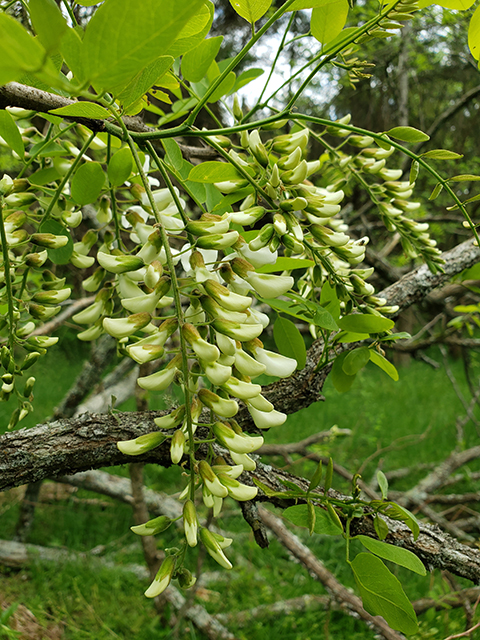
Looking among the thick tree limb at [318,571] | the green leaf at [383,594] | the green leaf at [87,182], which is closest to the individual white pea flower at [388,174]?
the green leaf at [87,182]

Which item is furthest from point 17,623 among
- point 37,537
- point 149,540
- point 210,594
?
point 37,537

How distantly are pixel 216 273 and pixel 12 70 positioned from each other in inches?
10.5

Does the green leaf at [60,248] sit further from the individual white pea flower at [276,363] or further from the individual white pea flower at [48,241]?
the individual white pea flower at [276,363]

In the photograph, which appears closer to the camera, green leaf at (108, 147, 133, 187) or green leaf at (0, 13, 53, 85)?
green leaf at (0, 13, 53, 85)

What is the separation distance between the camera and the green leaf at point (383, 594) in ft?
1.40

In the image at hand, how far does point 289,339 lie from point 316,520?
0.20 meters

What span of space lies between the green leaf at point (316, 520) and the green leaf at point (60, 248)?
1.23 feet

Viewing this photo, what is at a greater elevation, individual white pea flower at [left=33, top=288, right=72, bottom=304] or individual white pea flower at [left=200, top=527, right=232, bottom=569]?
individual white pea flower at [left=33, top=288, right=72, bottom=304]

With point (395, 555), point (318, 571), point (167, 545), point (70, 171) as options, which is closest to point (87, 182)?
point (70, 171)

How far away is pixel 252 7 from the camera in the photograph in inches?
16.9

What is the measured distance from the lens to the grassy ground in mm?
1464

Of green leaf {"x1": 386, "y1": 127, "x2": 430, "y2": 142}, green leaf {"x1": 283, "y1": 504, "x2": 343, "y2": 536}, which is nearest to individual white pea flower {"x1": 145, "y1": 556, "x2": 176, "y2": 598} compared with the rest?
green leaf {"x1": 283, "y1": 504, "x2": 343, "y2": 536}

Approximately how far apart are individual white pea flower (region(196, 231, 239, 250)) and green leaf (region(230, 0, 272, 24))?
23 centimetres

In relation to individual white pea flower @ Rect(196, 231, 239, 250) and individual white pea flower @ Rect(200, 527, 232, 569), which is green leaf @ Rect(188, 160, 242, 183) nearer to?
individual white pea flower @ Rect(196, 231, 239, 250)
